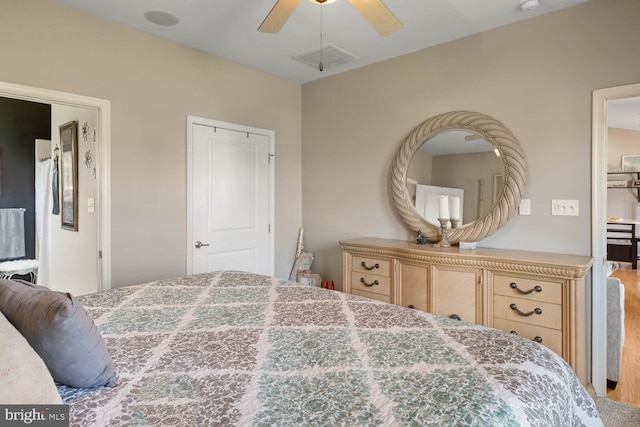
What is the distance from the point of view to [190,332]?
140 centimetres

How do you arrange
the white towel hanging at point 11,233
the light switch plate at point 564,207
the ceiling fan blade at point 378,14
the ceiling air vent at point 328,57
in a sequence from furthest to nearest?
the white towel hanging at point 11,233 → the ceiling air vent at point 328,57 → the light switch plate at point 564,207 → the ceiling fan blade at point 378,14

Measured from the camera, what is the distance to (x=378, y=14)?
202cm

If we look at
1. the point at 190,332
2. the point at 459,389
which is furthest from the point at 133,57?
the point at 459,389

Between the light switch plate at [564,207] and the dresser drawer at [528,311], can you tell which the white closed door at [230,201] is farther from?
the light switch plate at [564,207]

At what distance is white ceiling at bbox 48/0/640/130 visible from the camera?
2.57 m

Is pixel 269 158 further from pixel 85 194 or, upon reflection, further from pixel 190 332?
pixel 190 332

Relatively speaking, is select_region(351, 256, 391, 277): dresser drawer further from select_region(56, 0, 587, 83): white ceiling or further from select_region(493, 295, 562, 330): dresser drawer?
select_region(56, 0, 587, 83): white ceiling

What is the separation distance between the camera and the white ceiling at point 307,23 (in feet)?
8.44

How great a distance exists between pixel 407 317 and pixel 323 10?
7.29 feet

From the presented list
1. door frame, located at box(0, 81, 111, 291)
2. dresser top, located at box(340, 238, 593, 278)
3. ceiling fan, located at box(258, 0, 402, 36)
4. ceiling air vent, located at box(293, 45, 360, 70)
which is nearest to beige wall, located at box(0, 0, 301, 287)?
door frame, located at box(0, 81, 111, 291)

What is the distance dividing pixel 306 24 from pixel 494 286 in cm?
238

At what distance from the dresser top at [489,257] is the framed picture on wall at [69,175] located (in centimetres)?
286

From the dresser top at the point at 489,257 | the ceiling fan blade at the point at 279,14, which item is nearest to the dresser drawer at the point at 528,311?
the dresser top at the point at 489,257

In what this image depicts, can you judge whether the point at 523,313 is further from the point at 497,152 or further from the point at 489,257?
the point at 497,152
